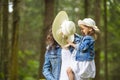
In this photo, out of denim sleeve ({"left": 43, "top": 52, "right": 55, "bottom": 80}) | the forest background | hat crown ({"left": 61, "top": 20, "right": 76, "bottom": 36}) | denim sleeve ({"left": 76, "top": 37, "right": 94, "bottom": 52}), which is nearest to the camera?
denim sleeve ({"left": 76, "top": 37, "right": 94, "bottom": 52})

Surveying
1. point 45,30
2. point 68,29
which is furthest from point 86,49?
point 45,30

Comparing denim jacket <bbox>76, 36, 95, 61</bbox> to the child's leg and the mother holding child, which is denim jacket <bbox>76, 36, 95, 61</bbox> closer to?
the mother holding child

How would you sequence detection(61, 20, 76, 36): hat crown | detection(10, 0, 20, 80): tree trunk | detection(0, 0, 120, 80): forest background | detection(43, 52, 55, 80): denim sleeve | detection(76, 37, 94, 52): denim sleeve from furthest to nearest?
detection(0, 0, 120, 80): forest background < detection(10, 0, 20, 80): tree trunk < detection(43, 52, 55, 80): denim sleeve < detection(61, 20, 76, 36): hat crown < detection(76, 37, 94, 52): denim sleeve

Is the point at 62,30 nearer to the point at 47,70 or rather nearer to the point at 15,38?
the point at 47,70

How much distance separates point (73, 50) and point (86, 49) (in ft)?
0.78

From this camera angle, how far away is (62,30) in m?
6.05

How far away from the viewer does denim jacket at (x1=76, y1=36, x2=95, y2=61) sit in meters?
5.87

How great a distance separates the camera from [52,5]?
39.5 feet

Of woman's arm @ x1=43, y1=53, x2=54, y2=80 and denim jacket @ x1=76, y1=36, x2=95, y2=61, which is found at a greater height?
denim jacket @ x1=76, y1=36, x2=95, y2=61

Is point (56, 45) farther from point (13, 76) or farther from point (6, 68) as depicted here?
point (6, 68)

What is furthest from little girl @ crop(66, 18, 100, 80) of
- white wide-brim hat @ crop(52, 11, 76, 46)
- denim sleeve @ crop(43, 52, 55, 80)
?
denim sleeve @ crop(43, 52, 55, 80)

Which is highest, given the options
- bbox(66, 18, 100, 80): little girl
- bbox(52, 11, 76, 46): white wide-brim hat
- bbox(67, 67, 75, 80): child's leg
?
bbox(52, 11, 76, 46): white wide-brim hat

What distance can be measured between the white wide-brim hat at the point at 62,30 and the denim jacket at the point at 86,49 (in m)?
0.21

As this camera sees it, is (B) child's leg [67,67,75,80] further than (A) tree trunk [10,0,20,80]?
No
